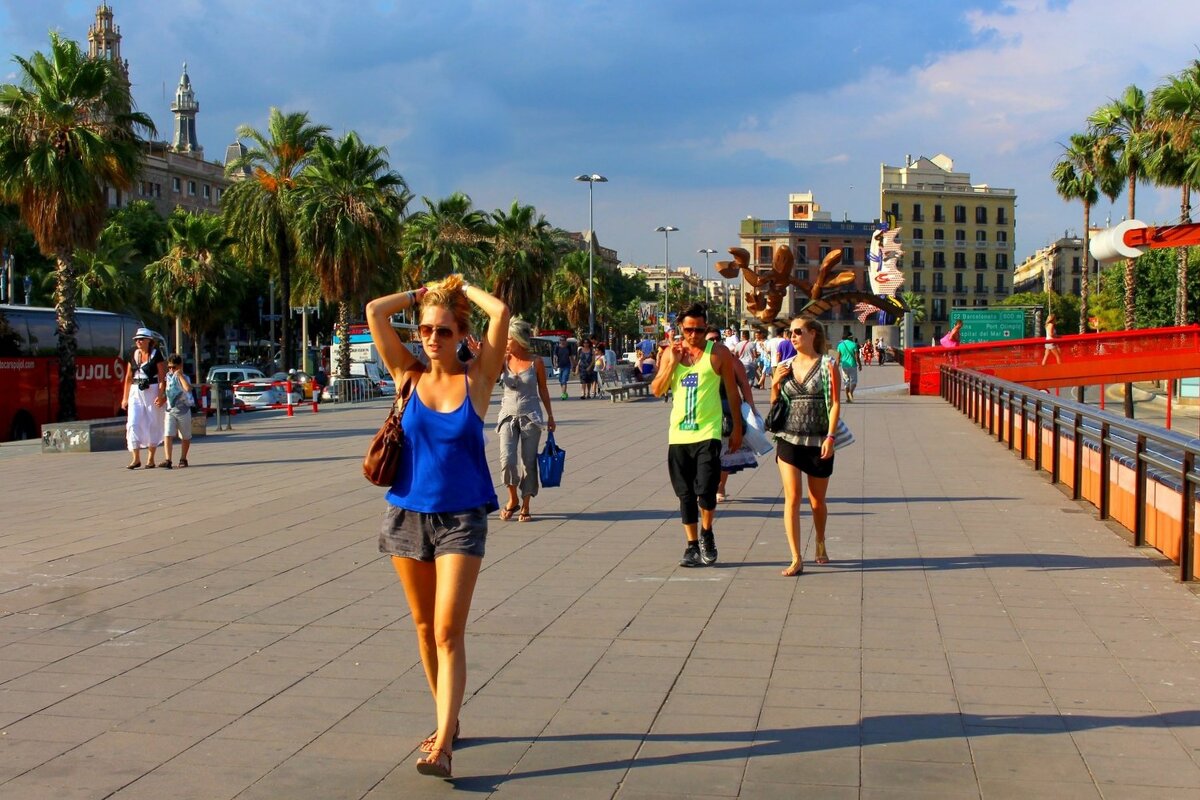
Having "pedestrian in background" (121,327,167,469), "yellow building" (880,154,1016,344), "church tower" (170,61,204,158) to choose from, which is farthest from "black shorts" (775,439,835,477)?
"church tower" (170,61,204,158)

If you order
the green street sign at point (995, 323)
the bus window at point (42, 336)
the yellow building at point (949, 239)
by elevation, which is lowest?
the bus window at point (42, 336)

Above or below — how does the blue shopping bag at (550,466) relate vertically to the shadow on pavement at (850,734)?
above

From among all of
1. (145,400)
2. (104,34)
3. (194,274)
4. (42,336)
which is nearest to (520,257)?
(194,274)

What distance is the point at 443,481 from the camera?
4.34 metres

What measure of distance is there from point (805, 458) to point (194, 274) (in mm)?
53587

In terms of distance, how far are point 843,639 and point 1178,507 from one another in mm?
3020

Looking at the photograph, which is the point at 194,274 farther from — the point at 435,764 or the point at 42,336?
the point at 435,764

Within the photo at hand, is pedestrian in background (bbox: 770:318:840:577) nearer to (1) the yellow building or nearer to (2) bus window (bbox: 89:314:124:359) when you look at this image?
(2) bus window (bbox: 89:314:124:359)

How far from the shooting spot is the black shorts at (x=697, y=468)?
812cm

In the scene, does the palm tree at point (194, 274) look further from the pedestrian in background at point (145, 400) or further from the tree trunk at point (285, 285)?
the pedestrian in background at point (145, 400)

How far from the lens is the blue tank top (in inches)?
171

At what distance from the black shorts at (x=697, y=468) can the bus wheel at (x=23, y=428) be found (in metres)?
19.1

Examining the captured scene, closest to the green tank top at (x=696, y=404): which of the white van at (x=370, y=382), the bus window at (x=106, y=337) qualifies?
the bus window at (x=106, y=337)

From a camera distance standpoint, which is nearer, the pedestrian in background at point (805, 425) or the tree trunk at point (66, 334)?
the pedestrian in background at point (805, 425)
